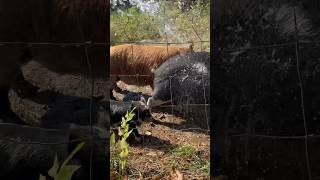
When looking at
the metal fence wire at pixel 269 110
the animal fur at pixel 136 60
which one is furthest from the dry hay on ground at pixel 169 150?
the animal fur at pixel 136 60

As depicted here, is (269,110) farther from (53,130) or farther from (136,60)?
(136,60)

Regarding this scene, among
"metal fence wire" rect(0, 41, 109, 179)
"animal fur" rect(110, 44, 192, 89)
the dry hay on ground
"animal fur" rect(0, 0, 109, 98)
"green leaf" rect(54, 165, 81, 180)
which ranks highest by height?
"animal fur" rect(110, 44, 192, 89)

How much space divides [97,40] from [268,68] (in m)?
0.88

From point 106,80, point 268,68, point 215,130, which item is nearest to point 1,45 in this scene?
point 106,80

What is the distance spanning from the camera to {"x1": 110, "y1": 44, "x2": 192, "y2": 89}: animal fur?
10121mm

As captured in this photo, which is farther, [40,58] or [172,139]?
[172,139]

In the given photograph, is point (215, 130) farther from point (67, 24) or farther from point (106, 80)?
point (67, 24)

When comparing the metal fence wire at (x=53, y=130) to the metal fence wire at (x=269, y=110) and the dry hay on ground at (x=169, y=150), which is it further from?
the dry hay on ground at (x=169, y=150)

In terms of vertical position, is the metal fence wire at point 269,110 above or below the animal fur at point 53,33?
below

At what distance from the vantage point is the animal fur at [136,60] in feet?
33.2

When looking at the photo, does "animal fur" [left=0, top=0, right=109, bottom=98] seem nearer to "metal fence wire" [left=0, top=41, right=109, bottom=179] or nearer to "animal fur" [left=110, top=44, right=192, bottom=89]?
"metal fence wire" [left=0, top=41, right=109, bottom=179]

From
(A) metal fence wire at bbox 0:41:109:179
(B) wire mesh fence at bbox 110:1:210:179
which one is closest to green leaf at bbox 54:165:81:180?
(A) metal fence wire at bbox 0:41:109:179

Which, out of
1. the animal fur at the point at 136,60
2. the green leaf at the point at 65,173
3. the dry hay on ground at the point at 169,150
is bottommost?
the dry hay on ground at the point at 169,150

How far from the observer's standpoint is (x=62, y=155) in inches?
99.3
